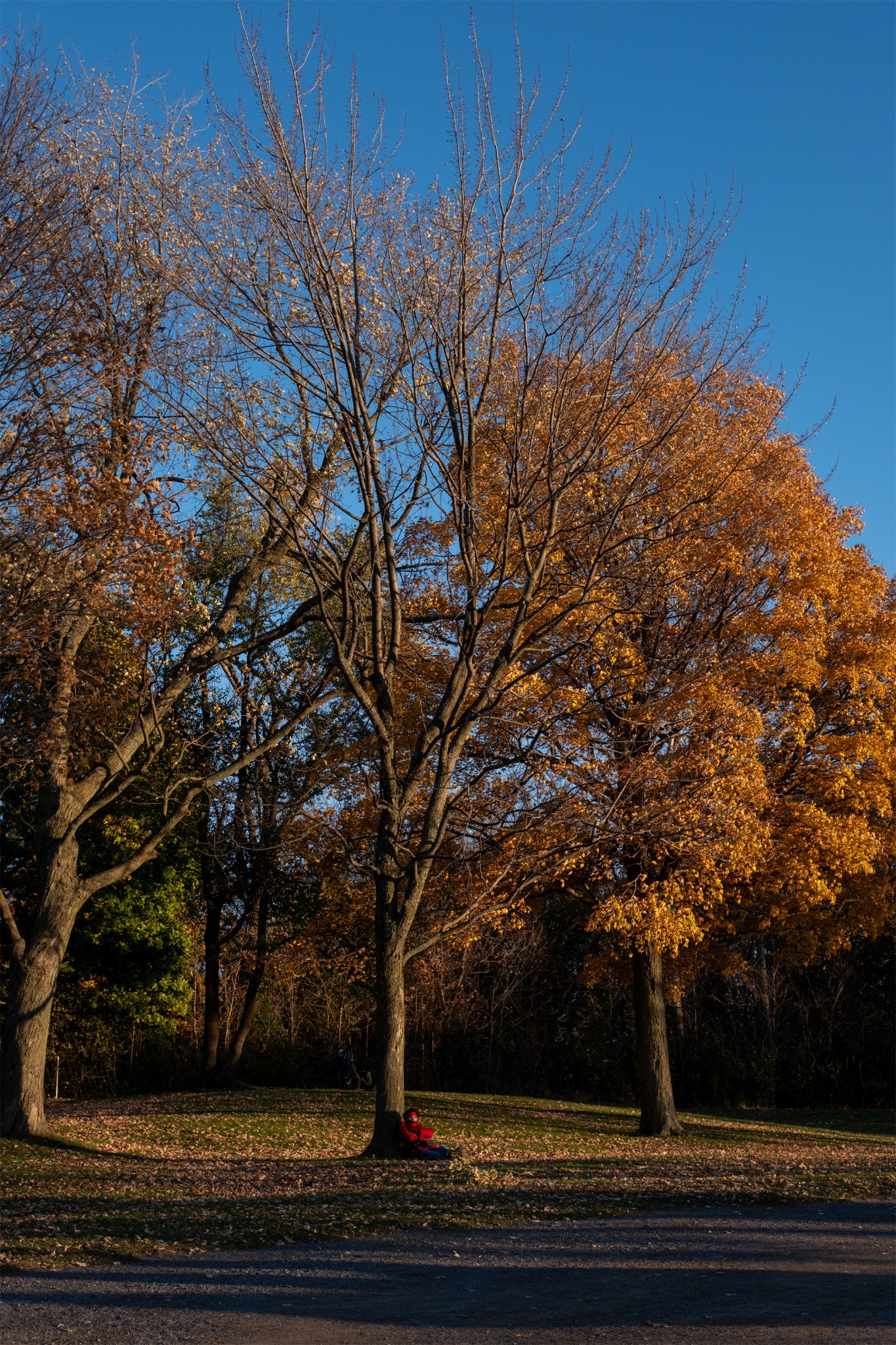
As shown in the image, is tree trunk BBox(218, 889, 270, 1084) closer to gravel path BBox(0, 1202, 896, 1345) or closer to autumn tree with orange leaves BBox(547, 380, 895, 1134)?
autumn tree with orange leaves BBox(547, 380, 895, 1134)

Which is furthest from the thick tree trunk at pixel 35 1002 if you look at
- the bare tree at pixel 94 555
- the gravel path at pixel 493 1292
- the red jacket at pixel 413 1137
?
the gravel path at pixel 493 1292

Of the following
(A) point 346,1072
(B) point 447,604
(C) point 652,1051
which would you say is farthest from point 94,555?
(A) point 346,1072

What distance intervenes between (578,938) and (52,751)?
1720 cm

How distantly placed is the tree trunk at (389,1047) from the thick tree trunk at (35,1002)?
463 cm

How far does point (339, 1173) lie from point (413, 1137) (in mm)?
1212

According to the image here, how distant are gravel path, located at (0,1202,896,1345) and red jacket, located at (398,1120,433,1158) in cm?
402

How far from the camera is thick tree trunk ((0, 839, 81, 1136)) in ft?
43.6

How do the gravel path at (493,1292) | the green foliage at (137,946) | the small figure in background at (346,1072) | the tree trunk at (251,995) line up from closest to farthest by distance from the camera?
1. the gravel path at (493,1292)
2. the green foliage at (137,946)
3. the tree trunk at (251,995)
4. the small figure in background at (346,1072)

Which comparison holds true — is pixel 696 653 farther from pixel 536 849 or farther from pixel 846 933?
pixel 846 933

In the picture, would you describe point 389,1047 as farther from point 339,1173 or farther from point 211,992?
point 211,992

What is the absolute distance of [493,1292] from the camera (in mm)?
5648

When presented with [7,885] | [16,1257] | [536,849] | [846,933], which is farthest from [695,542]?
[7,885]

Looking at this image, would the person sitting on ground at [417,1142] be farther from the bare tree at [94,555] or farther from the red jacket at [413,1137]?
the bare tree at [94,555]

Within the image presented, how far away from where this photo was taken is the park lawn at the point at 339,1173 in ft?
23.7
